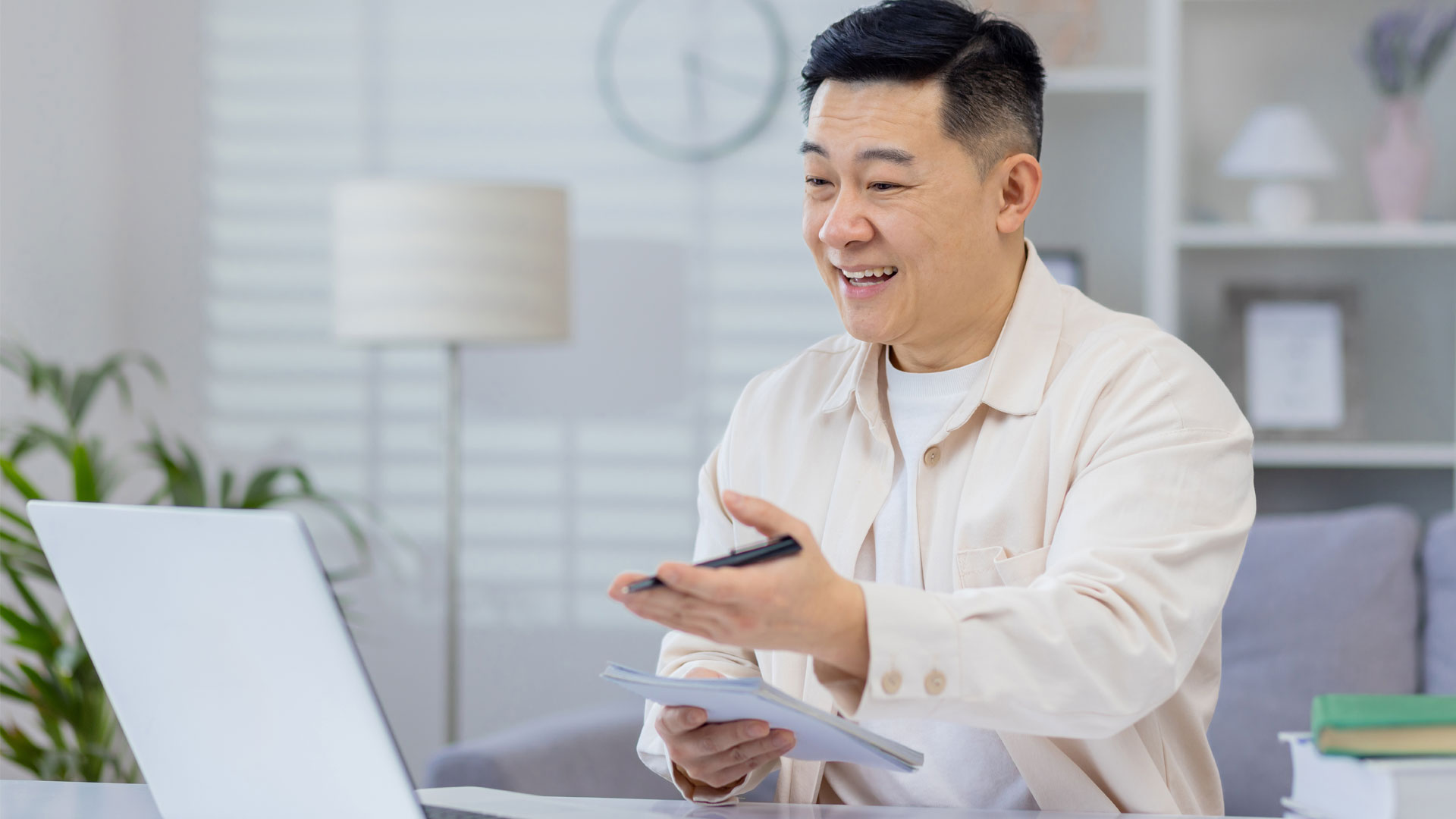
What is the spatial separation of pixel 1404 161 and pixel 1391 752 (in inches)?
83.8

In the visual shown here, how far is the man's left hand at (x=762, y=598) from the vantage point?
32.0 inches

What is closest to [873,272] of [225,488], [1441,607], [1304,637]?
[1304,637]

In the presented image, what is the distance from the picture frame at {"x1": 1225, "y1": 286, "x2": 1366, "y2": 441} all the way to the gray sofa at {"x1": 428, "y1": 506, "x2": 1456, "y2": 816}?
0.53 metres

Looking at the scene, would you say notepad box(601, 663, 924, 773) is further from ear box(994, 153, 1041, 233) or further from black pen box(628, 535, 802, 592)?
ear box(994, 153, 1041, 233)

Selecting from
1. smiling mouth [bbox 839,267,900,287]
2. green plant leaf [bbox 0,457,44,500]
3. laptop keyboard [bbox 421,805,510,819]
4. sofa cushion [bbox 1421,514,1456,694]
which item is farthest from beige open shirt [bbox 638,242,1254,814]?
green plant leaf [bbox 0,457,44,500]

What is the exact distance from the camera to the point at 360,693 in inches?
30.7

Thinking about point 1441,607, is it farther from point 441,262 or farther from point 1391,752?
point 441,262

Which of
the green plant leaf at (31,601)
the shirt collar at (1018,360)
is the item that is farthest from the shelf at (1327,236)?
the green plant leaf at (31,601)

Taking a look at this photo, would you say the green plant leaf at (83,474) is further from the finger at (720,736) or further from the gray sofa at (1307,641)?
the finger at (720,736)

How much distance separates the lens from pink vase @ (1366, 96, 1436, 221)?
2643mm

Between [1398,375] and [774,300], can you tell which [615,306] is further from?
[1398,375]

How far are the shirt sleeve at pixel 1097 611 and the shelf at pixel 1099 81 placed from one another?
5.60 feet

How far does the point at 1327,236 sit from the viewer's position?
263 cm

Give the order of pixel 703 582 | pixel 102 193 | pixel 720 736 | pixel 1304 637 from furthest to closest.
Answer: pixel 102 193 < pixel 1304 637 < pixel 720 736 < pixel 703 582
